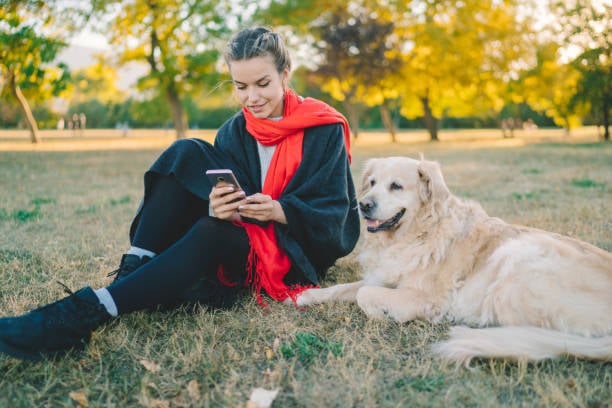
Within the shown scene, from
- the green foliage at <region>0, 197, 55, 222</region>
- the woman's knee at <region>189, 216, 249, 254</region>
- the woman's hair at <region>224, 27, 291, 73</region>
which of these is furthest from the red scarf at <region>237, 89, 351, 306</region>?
the green foliage at <region>0, 197, 55, 222</region>

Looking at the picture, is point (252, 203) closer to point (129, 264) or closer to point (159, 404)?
point (129, 264)

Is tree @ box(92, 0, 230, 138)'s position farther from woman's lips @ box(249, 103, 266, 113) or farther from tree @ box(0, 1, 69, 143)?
woman's lips @ box(249, 103, 266, 113)

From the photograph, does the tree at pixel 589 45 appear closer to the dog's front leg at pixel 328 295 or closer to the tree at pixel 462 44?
the tree at pixel 462 44

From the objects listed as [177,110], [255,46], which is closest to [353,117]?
[177,110]

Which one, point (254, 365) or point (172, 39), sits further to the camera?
point (172, 39)

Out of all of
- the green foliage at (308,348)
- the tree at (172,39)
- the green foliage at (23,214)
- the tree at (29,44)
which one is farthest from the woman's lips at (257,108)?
the tree at (172,39)

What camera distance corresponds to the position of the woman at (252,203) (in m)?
2.65

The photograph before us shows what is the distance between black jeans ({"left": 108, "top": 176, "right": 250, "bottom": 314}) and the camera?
2.46 metres

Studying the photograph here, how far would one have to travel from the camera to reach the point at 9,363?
2203 millimetres

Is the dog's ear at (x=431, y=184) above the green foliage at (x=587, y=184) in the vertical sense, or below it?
above

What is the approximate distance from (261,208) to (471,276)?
1392 millimetres

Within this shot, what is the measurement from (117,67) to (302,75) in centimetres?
1311

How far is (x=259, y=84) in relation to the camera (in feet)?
9.77

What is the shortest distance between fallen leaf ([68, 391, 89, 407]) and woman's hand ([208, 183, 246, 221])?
1.18 meters
